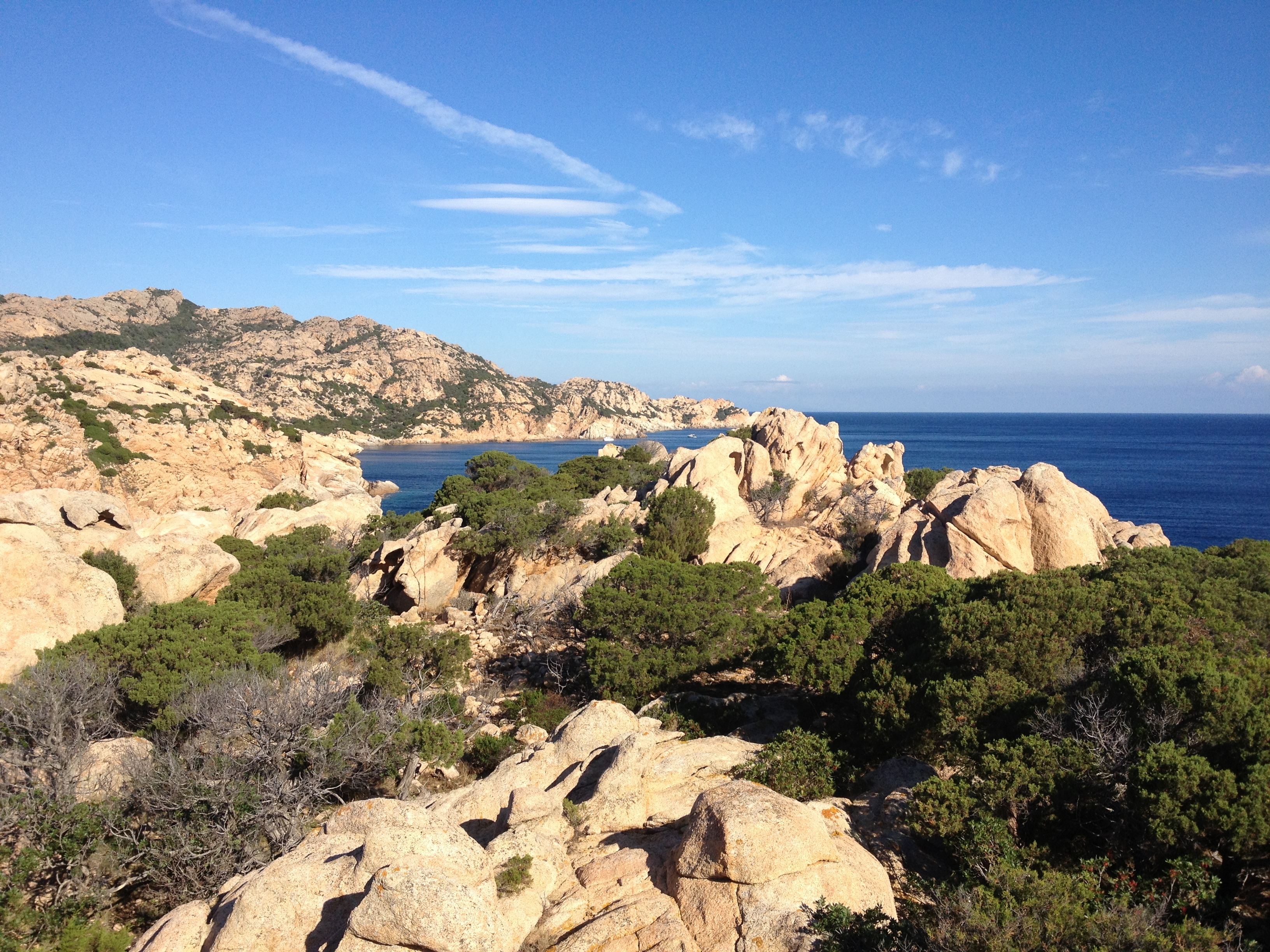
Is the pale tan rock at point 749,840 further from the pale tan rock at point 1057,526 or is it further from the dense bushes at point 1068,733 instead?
the pale tan rock at point 1057,526

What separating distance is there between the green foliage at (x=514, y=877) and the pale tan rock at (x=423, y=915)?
996 mm

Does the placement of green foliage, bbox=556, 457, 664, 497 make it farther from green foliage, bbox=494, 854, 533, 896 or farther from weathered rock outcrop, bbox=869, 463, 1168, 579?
green foliage, bbox=494, 854, 533, 896

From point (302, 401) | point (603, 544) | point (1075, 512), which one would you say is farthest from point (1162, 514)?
point (302, 401)

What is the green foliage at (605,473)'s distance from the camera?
4938 centimetres

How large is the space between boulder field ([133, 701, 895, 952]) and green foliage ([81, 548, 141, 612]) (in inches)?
671

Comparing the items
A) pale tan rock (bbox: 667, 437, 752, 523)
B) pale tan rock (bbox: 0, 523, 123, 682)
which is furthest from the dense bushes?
pale tan rock (bbox: 0, 523, 123, 682)

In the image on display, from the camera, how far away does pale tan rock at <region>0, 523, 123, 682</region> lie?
59.6 feet

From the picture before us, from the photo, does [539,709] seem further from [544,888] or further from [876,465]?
[876,465]

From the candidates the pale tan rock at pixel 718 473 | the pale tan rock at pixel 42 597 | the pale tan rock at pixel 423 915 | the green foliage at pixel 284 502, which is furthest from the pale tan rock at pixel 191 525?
the pale tan rock at pixel 423 915

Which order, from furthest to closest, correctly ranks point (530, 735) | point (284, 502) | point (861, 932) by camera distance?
point (284, 502)
point (530, 735)
point (861, 932)

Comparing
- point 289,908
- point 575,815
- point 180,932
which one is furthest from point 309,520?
point 289,908

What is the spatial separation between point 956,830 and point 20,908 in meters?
14.0

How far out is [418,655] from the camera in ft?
68.8

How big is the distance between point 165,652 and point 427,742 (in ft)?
26.1
